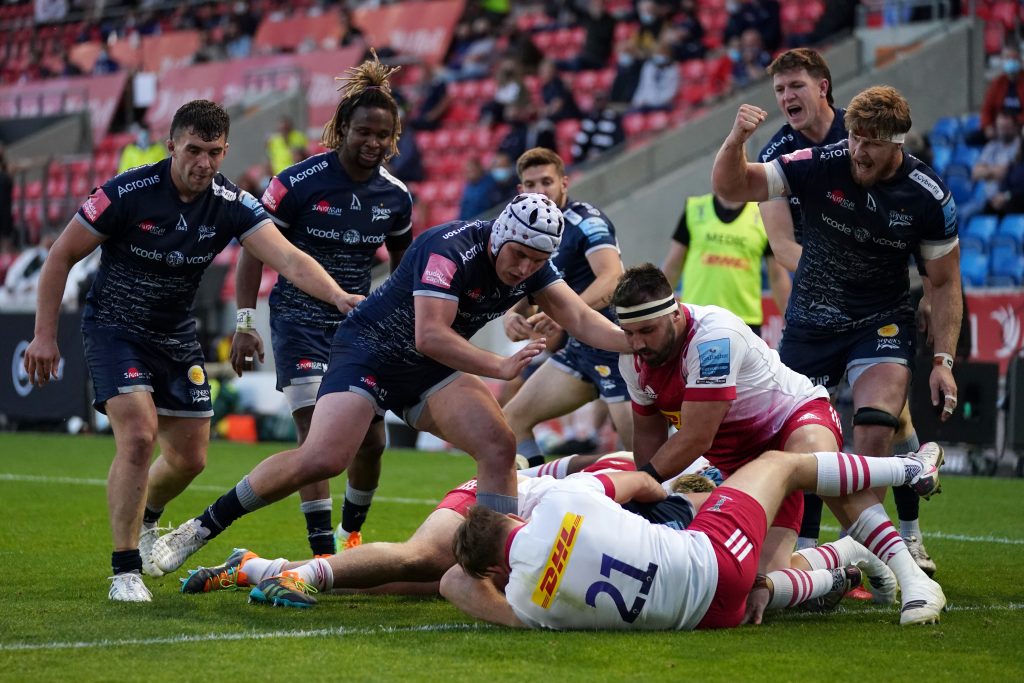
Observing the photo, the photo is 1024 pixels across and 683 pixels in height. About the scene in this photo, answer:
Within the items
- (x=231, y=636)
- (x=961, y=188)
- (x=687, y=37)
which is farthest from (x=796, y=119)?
(x=687, y=37)

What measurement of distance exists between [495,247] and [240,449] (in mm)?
10163

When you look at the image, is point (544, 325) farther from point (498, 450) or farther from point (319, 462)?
point (319, 462)

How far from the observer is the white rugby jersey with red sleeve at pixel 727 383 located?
247 inches

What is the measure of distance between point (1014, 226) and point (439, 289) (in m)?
10.2

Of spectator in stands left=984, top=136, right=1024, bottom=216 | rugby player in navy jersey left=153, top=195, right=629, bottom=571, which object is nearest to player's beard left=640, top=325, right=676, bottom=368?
rugby player in navy jersey left=153, top=195, right=629, bottom=571

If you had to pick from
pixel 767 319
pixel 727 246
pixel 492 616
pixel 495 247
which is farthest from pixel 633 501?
pixel 767 319

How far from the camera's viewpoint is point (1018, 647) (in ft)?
18.4

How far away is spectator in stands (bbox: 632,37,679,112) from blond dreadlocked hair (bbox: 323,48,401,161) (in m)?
12.3

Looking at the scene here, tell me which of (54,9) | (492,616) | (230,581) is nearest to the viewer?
(492,616)

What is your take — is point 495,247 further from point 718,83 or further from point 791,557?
point 718,83

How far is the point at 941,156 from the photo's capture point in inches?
666

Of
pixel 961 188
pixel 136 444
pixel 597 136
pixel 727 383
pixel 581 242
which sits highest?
pixel 597 136

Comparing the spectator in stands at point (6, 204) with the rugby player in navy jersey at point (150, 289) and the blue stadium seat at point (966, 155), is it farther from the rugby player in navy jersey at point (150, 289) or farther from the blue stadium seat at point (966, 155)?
the rugby player in navy jersey at point (150, 289)

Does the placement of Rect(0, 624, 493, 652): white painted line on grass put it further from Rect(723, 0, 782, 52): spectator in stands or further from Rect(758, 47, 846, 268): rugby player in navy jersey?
Rect(723, 0, 782, 52): spectator in stands
